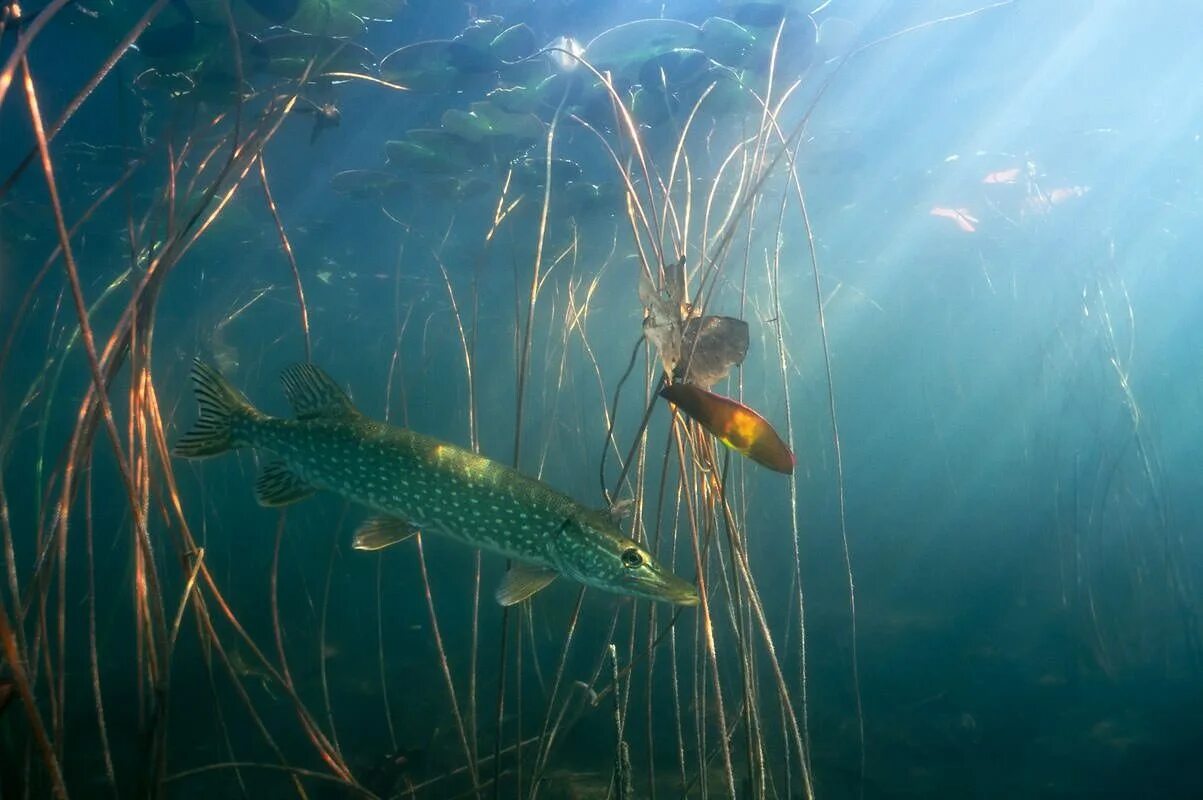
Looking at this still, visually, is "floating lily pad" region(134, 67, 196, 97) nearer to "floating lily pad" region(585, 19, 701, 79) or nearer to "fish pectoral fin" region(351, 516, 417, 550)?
"floating lily pad" region(585, 19, 701, 79)

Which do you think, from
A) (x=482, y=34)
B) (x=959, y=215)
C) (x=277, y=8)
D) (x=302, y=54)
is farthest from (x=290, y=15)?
(x=959, y=215)

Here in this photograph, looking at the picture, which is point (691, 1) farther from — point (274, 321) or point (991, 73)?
point (274, 321)

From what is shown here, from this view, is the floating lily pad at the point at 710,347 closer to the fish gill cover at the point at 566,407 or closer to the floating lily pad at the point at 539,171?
the fish gill cover at the point at 566,407

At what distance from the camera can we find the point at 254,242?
1210 centimetres

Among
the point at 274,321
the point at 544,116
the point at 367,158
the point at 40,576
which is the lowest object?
the point at 40,576

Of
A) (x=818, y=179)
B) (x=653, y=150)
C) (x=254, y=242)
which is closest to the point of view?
(x=653, y=150)

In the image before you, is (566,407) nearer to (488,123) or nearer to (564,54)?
(488,123)

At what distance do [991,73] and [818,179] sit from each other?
280 centimetres

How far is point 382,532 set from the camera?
2.87m

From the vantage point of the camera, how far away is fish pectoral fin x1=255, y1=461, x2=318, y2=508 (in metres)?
2.89

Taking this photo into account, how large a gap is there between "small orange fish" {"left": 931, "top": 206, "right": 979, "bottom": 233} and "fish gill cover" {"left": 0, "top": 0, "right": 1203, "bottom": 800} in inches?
7.5

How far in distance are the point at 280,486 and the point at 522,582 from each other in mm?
1308

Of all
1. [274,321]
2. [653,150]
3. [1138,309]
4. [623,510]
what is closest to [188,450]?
[623,510]

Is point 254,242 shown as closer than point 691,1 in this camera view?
No
